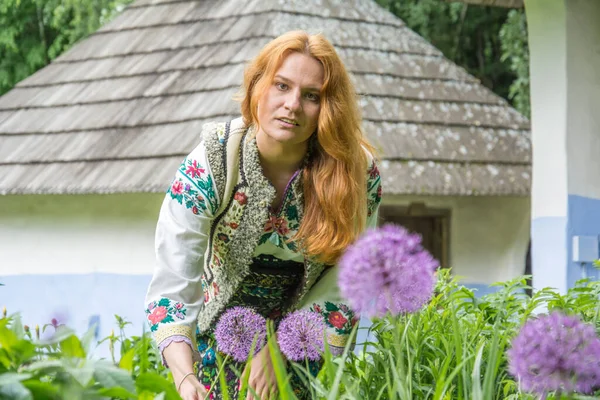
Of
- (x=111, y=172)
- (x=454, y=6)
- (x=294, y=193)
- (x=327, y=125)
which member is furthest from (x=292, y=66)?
(x=454, y=6)

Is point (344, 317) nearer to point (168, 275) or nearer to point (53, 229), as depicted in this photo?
point (168, 275)

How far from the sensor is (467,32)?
11422mm

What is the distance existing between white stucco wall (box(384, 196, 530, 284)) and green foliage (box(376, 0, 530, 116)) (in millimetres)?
2561

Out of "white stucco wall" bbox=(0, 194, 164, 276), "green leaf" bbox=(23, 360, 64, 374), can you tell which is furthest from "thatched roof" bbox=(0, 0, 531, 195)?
"green leaf" bbox=(23, 360, 64, 374)

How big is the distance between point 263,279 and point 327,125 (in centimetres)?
46

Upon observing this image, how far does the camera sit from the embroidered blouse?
207 cm

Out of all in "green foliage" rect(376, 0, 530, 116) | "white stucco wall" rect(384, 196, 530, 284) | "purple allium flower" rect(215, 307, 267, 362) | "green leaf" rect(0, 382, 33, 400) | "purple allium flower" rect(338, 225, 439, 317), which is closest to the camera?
"green leaf" rect(0, 382, 33, 400)

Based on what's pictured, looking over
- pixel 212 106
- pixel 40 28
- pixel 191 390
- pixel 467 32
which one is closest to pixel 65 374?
pixel 191 390

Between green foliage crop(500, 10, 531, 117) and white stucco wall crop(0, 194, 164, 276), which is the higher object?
green foliage crop(500, 10, 531, 117)

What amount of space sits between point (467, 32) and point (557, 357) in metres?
10.7

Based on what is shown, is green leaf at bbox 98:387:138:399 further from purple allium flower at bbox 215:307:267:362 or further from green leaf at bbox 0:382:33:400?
purple allium flower at bbox 215:307:267:362

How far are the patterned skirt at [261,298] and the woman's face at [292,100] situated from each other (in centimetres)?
38

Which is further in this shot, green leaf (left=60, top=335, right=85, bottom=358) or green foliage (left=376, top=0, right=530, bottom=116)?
green foliage (left=376, top=0, right=530, bottom=116)

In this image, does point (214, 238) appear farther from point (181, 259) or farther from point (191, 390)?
point (191, 390)
